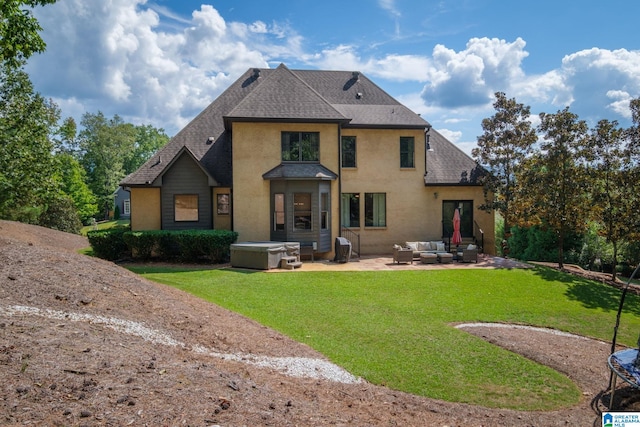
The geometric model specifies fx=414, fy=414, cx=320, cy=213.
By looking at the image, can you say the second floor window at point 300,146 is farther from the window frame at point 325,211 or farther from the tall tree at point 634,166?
the tall tree at point 634,166

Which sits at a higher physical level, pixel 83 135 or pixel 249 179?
pixel 83 135

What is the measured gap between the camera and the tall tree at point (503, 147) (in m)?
21.9

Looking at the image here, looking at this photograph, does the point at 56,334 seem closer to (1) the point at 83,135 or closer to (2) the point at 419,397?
(2) the point at 419,397

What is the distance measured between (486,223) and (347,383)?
19.0m

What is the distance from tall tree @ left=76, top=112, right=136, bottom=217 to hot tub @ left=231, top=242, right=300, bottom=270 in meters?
48.5

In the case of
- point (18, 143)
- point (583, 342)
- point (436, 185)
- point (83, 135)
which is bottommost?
point (583, 342)

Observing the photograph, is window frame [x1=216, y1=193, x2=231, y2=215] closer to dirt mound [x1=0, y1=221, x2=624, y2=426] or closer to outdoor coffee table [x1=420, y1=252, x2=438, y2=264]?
outdoor coffee table [x1=420, y1=252, x2=438, y2=264]

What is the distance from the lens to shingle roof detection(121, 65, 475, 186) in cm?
1973

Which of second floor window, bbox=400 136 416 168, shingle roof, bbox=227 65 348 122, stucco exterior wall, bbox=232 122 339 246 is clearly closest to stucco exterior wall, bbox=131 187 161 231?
stucco exterior wall, bbox=232 122 339 246

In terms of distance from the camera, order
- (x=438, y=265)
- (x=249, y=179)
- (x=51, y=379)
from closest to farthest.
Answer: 1. (x=51, y=379)
2. (x=438, y=265)
3. (x=249, y=179)

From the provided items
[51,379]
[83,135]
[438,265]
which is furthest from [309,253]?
[83,135]

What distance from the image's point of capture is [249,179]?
64.3ft

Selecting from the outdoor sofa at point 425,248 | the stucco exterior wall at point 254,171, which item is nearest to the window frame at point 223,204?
the stucco exterior wall at point 254,171

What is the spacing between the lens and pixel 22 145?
20484 millimetres
